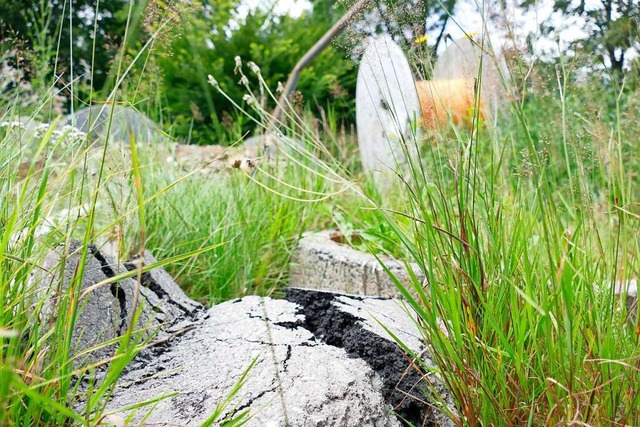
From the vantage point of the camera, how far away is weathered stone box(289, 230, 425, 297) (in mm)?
2584

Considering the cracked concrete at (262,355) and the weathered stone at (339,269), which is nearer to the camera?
the cracked concrete at (262,355)

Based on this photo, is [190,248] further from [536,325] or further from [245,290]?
[536,325]

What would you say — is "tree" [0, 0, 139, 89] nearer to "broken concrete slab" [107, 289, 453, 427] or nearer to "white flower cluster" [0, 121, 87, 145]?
"white flower cluster" [0, 121, 87, 145]

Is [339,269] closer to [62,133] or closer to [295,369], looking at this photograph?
[62,133]

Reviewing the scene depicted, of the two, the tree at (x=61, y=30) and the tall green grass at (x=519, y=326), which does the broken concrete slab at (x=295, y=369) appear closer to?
the tall green grass at (x=519, y=326)

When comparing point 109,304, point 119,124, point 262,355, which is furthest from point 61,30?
point 119,124

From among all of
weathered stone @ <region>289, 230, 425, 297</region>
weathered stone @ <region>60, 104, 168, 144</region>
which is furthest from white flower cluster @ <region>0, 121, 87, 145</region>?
weathered stone @ <region>289, 230, 425, 297</region>

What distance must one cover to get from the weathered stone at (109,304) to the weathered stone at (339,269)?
35.2 inches

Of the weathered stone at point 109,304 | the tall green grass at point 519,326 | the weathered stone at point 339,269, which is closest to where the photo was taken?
the tall green grass at point 519,326

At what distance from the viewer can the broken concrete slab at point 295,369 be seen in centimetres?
119

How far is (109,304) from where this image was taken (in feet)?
5.08

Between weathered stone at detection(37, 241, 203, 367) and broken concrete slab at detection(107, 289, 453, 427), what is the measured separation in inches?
3.7

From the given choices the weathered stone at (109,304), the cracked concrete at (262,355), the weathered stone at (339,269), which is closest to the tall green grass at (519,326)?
the cracked concrete at (262,355)

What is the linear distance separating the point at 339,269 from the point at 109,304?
1336 millimetres
